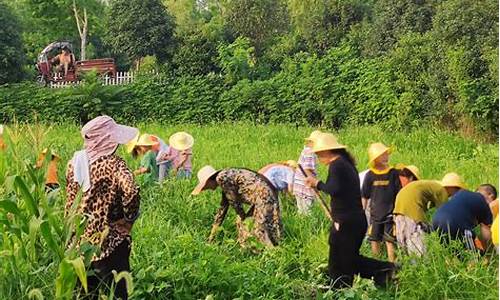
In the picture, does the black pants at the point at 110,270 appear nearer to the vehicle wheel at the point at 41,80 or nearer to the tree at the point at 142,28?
the tree at the point at 142,28

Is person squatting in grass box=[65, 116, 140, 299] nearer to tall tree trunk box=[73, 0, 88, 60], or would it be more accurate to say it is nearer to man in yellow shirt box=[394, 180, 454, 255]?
man in yellow shirt box=[394, 180, 454, 255]

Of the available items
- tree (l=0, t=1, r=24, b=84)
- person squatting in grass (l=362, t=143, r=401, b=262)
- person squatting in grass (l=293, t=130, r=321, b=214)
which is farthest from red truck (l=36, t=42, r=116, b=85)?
person squatting in grass (l=362, t=143, r=401, b=262)

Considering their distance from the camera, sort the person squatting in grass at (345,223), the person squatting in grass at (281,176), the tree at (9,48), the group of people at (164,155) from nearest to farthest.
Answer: the person squatting in grass at (345,223), the person squatting in grass at (281,176), the group of people at (164,155), the tree at (9,48)

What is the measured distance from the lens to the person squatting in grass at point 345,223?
17.9 ft

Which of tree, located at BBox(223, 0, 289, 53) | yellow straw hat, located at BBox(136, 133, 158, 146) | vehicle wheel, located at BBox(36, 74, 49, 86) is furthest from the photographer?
tree, located at BBox(223, 0, 289, 53)

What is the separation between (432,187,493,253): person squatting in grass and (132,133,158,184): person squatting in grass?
11.7 feet

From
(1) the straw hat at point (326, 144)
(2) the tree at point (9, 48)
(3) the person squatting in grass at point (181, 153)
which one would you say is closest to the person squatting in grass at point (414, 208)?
(1) the straw hat at point (326, 144)

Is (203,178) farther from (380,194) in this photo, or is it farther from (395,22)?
(395,22)

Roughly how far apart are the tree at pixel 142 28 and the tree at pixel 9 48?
10.3 feet

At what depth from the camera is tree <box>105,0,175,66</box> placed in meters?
20.8

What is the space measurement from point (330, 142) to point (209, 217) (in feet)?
7.55

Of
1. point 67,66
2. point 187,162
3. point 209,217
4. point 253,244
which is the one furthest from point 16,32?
point 253,244

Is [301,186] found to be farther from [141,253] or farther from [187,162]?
[141,253]

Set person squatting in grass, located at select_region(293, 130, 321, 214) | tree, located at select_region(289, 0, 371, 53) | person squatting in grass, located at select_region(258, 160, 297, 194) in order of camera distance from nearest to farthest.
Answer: person squatting in grass, located at select_region(293, 130, 321, 214) < person squatting in grass, located at select_region(258, 160, 297, 194) < tree, located at select_region(289, 0, 371, 53)
